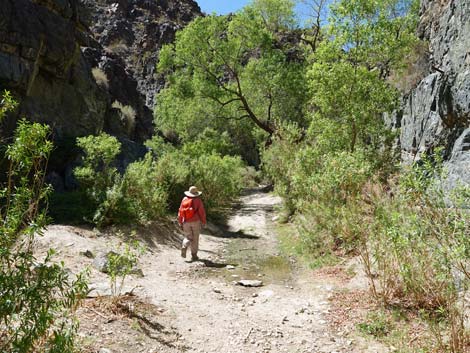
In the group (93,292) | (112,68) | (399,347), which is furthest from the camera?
(112,68)

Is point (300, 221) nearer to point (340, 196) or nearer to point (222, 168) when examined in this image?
point (340, 196)

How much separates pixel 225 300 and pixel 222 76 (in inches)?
759

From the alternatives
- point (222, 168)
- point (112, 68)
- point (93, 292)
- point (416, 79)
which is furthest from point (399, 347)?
point (112, 68)

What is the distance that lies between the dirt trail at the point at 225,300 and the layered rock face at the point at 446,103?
387 centimetres

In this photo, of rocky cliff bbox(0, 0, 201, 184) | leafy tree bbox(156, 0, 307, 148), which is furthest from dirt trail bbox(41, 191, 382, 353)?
leafy tree bbox(156, 0, 307, 148)

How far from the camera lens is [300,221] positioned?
1068cm

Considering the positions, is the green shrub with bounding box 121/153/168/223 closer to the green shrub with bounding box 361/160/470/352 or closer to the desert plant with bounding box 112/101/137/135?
the green shrub with bounding box 361/160/470/352

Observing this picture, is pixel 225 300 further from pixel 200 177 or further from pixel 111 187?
pixel 200 177

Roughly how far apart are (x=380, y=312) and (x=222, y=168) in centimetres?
1110

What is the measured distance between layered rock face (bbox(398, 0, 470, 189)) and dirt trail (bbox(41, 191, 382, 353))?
3.87 metres

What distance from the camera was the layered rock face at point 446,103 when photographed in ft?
29.1

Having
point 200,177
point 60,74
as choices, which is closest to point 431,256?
point 200,177

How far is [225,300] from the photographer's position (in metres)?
6.75

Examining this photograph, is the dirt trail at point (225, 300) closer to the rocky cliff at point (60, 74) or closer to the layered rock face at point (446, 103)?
the layered rock face at point (446, 103)
